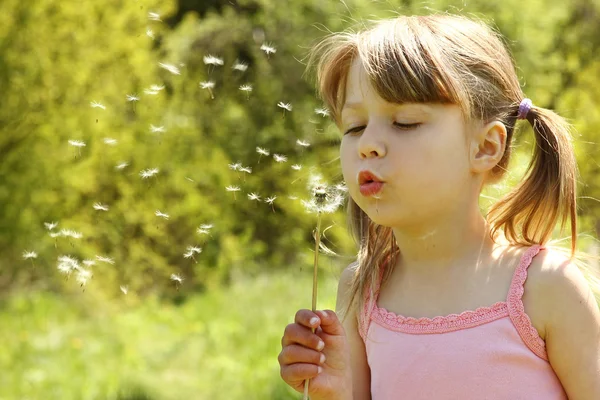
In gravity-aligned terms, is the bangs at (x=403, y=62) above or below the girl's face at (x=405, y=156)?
above

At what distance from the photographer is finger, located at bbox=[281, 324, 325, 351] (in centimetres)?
162

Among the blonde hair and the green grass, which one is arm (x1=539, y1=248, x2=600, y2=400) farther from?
the green grass

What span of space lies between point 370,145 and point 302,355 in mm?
400

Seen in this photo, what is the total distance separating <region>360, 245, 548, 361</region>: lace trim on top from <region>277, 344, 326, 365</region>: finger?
0.24 meters

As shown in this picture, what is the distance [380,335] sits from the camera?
1853 millimetres

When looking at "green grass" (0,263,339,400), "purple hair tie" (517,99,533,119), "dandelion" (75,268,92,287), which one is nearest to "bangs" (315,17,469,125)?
"purple hair tie" (517,99,533,119)

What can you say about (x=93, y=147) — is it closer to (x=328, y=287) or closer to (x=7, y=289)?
(x=7, y=289)

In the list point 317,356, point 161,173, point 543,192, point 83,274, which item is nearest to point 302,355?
point 317,356

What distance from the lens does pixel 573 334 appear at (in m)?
1.65

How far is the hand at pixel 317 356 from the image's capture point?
1626 mm

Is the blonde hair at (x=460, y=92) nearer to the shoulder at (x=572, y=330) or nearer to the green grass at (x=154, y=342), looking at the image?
the shoulder at (x=572, y=330)

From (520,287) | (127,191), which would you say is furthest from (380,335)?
(127,191)

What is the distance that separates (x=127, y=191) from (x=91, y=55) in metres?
0.79

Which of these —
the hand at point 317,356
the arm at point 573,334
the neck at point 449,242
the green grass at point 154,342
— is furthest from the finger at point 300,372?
the green grass at point 154,342
